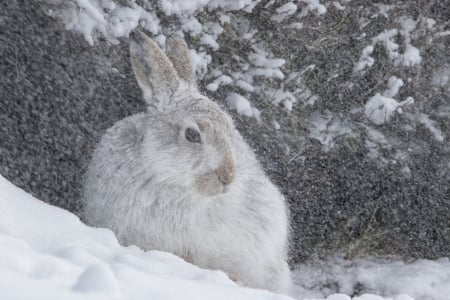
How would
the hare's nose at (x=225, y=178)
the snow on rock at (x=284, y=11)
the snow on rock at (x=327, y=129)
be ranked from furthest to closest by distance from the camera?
the snow on rock at (x=327, y=129) → the snow on rock at (x=284, y=11) → the hare's nose at (x=225, y=178)

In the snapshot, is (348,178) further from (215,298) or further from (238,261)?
(215,298)

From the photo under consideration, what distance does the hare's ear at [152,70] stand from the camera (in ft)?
10.9

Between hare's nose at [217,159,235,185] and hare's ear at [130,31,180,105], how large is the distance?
1.79 ft

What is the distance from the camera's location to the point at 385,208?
221 inches

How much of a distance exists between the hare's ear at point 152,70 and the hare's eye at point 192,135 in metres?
0.26

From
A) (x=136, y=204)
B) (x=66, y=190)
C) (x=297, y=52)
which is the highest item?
(x=297, y=52)

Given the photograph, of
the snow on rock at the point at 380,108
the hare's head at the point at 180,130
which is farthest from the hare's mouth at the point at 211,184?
the snow on rock at the point at 380,108

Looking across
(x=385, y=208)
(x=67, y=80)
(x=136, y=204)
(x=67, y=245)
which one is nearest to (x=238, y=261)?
(x=136, y=204)

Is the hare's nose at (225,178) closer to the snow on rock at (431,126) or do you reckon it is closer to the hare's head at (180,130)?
the hare's head at (180,130)

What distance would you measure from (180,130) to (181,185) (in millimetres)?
280

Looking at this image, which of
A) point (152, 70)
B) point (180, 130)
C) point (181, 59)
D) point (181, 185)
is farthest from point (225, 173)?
point (181, 59)

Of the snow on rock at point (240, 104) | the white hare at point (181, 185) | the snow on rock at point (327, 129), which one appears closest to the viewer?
the white hare at point (181, 185)

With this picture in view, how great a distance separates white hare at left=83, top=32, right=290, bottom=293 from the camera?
10.5 ft

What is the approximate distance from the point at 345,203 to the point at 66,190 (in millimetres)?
2305
